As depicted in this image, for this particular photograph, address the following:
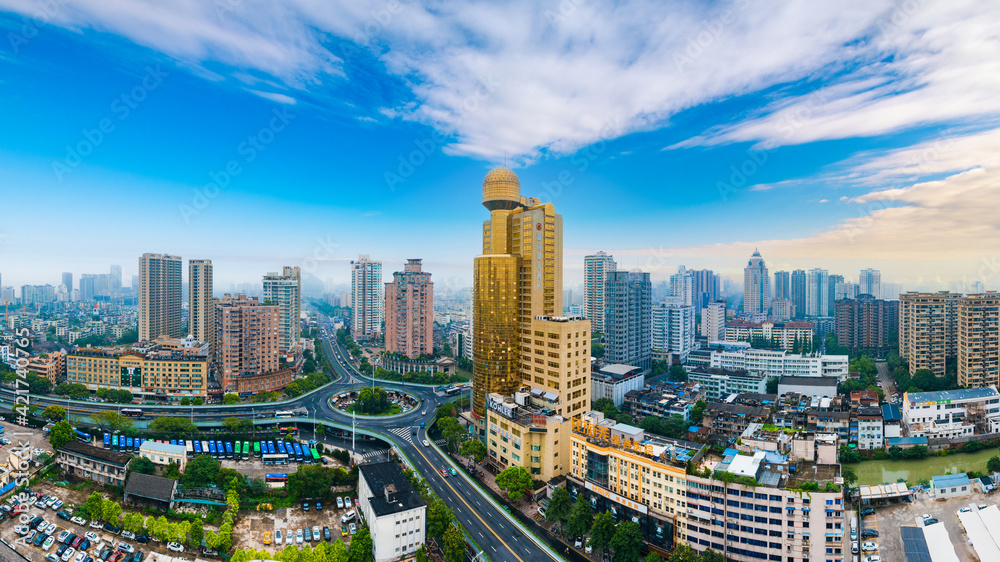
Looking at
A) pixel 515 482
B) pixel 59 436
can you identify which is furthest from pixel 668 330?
pixel 59 436

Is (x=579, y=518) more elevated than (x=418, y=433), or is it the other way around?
(x=579, y=518)

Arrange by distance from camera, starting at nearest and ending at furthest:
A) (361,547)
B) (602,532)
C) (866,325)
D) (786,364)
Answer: (361,547) < (602,532) < (786,364) < (866,325)

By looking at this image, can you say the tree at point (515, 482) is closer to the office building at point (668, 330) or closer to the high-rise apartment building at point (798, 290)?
the office building at point (668, 330)

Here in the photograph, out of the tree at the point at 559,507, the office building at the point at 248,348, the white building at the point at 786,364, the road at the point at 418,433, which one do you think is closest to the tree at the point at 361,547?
the road at the point at 418,433

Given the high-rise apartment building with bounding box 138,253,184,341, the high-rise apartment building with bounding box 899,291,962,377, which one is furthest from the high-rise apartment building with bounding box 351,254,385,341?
the high-rise apartment building with bounding box 899,291,962,377

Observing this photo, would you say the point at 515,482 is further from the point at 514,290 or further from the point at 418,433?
the point at 418,433

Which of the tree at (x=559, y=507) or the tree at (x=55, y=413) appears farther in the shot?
the tree at (x=55, y=413)
